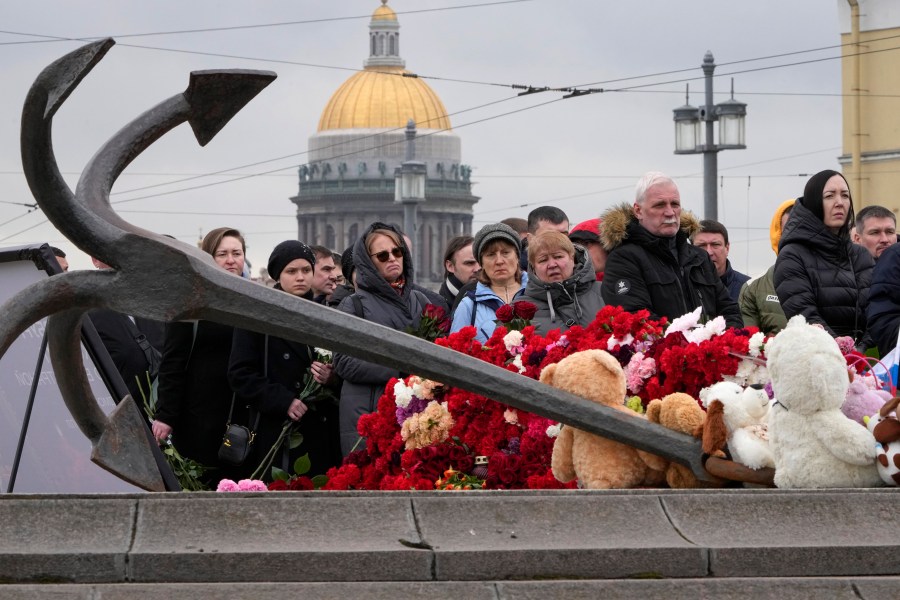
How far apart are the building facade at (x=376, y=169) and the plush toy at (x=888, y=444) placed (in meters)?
87.6

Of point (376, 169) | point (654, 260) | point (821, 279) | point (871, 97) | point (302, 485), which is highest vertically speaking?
point (376, 169)

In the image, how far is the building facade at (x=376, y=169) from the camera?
93250 mm

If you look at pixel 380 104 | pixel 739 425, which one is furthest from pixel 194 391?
pixel 380 104

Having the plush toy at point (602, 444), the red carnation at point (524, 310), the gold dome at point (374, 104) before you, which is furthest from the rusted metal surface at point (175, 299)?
the gold dome at point (374, 104)

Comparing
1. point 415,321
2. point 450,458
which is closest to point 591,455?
point 450,458

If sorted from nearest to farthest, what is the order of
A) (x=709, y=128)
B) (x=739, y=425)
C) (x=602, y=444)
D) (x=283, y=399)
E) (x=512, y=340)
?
1. (x=739, y=425)
2. (x=602, y=444)
3. (x=512, y=340)
4. (x=283, y=399)
5. (x=709, y=128)

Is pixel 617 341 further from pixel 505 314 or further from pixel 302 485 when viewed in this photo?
pixel 302 485

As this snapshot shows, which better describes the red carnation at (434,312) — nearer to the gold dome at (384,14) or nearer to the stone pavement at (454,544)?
the stone pavement at (454,544)

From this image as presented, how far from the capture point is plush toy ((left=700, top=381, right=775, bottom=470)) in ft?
14.0

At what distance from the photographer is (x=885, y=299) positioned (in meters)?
6.49

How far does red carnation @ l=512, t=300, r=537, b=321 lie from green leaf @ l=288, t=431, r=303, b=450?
3.94 ft

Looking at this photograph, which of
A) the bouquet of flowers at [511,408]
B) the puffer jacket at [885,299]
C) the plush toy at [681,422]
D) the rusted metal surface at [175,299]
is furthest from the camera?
the puffer jacket at [885,299]

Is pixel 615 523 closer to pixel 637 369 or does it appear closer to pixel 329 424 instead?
pixel 637 369

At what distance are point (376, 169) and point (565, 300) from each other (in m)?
88.9
